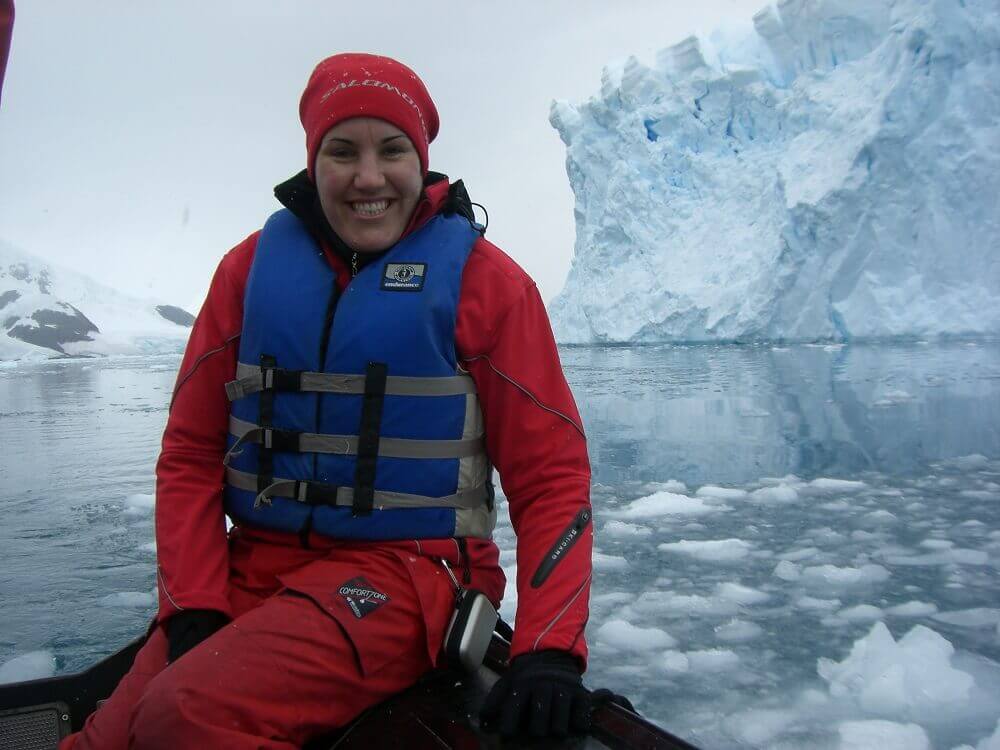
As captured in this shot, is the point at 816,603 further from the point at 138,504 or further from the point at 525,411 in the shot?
the point at 138,504

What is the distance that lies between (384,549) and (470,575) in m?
0.15

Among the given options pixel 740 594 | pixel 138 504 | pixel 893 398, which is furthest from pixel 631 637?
pixel 893 398

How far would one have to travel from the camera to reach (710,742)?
1.59 metres

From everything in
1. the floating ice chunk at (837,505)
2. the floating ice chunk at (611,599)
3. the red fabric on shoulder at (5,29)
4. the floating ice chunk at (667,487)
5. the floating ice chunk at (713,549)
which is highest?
the red fabric on shoulder at (5,29)

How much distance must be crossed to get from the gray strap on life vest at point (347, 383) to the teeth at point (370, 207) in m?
0.28

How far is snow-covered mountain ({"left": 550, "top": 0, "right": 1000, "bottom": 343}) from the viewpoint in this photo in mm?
14234

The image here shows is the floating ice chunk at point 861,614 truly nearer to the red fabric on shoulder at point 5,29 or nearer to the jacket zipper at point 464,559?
the jacket zipper at point 464,559

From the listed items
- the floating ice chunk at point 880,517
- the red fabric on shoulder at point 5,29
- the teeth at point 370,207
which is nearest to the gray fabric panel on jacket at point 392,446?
the teeth at point 370,207

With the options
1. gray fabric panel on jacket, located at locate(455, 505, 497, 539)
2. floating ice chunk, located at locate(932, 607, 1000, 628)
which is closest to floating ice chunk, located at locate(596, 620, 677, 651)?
floating ice chunk, located at locate(932, 607, 1000, 628)

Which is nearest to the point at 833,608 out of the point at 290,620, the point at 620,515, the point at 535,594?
the point at 620,515

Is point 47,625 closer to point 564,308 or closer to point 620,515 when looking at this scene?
point 620,515

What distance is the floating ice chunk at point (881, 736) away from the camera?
5.17ft

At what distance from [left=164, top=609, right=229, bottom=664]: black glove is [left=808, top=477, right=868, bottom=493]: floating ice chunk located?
318 cm

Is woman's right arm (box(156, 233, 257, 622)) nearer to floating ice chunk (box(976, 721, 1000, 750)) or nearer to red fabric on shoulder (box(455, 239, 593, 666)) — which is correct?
red fabric on shoulder (box(455, 239, 593, 666))
